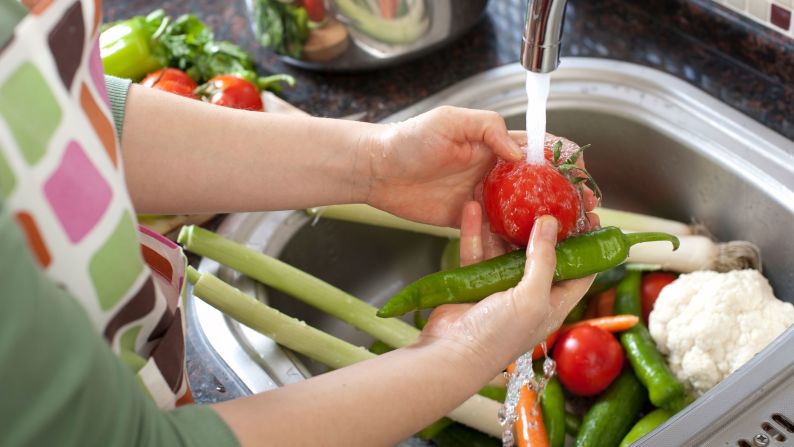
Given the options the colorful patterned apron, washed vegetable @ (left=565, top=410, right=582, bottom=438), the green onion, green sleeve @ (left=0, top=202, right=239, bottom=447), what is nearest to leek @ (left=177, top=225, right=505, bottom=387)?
the green onion

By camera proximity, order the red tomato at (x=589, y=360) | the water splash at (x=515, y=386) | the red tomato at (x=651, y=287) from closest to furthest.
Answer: the water splash at (x=515, y=386), the red tomato at (x=589, y=360), the red tomato at (x=651, y=287)

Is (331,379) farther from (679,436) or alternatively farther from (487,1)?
(487,1)

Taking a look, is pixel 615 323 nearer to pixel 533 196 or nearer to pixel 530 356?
pixel 530 356

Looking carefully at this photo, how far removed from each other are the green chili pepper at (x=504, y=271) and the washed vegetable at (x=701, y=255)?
282 mm

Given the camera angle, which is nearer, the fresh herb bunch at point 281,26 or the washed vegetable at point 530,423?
the washed vegetable at point 530,423

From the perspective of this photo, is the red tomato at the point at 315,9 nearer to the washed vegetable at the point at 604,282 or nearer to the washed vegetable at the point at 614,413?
the washed vegetable at the point at 604,282

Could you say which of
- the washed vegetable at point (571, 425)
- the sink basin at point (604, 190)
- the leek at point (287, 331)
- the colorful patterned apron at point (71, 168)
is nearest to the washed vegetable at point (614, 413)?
the washed vegetable at point (571, 425)

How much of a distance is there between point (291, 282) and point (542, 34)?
0.55 meters

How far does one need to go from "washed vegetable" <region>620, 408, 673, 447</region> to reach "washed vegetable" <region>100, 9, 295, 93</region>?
0.77 metres

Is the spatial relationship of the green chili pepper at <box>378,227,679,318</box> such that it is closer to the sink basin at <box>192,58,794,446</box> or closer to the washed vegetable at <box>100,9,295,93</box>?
the sink basin at <box>192,58,794,446</box>

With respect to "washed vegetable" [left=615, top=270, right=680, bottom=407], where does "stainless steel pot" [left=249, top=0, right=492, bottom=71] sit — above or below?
above

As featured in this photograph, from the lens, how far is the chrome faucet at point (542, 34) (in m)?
0.79

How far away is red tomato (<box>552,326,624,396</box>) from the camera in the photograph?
1.17m

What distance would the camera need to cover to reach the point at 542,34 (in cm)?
80
